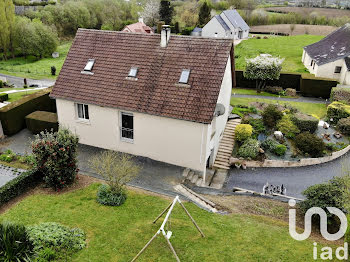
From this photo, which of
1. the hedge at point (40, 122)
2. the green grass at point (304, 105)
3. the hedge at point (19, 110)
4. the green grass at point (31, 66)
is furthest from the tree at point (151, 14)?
the hedge at point (40, 122)

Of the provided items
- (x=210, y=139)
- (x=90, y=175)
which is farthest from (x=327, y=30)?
(x=90, y=175)

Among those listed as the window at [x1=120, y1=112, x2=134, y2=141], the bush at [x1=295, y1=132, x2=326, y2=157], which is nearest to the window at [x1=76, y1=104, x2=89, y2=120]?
the window at [x1=120, y1=112, x2=134, y2=141]

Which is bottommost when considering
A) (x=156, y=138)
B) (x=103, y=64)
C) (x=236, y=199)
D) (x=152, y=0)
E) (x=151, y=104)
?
(x=236, y=199)

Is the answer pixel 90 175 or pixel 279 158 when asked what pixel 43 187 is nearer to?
pixel 90 175

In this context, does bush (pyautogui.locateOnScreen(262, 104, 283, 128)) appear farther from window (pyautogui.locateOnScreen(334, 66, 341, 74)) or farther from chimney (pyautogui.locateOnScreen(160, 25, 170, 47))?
window (pyautogui.locateOnScreen(334, 66, 341, 74))

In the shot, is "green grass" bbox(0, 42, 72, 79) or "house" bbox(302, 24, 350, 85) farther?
"green grass" bbox(0, 42, 72, 79)

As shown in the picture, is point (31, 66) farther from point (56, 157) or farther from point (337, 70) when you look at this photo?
point (337, 70)
